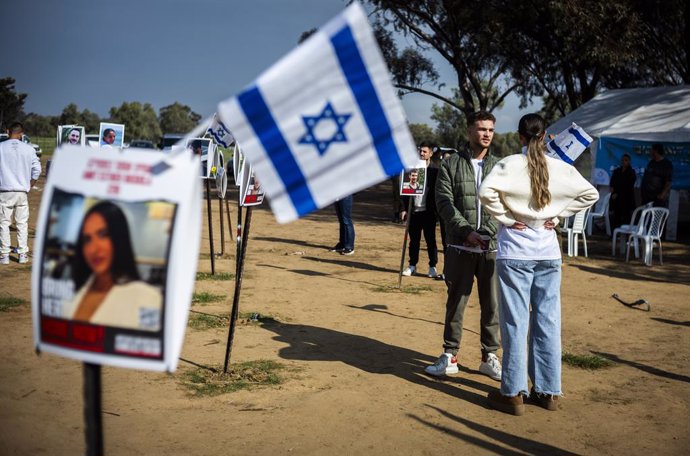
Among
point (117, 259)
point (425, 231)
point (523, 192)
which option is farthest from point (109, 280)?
point (425, 231)

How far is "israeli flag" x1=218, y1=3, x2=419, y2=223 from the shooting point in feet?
8.81

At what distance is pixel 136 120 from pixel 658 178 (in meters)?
100

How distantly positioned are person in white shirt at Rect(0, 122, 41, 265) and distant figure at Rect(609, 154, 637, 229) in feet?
40.4

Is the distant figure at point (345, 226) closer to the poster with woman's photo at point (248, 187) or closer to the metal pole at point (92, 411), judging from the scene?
the poster with woman's photo at point (248, 187)

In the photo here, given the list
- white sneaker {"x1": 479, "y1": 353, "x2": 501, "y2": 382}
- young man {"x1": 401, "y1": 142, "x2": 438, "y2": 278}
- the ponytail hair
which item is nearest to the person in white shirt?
young man {"x1": 401, "y1": 142, "x2": 438, "y2": 278}

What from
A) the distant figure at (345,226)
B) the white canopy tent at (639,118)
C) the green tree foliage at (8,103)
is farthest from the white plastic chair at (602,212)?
the green tree foliage at (8,103)

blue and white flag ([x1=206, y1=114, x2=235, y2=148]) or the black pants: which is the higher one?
blue and white flag ([x1=206, y1=114, x2=235, y2=148])

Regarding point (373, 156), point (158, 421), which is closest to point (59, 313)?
point (373, 156)

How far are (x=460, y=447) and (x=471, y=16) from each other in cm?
2249

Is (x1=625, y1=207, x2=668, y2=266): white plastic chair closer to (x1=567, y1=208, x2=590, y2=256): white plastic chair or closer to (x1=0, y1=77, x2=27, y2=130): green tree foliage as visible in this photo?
(x1=567, y1=208, x2=590, y2=256): white plastic chair

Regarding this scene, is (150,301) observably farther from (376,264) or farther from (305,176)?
(376,264)

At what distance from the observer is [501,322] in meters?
5.54

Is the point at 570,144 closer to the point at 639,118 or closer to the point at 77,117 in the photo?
the point at 639,118

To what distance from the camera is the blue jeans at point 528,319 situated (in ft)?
17.8
